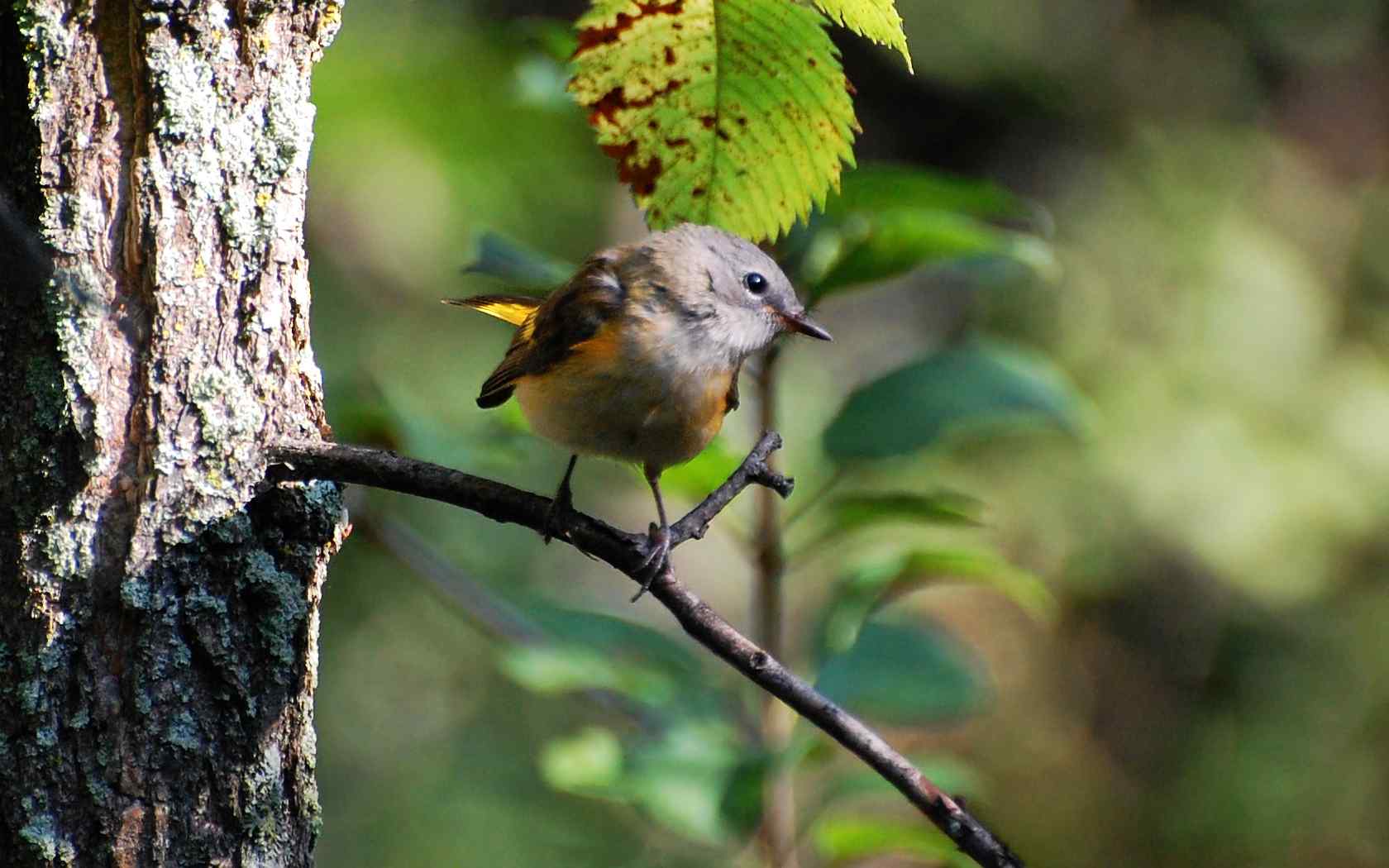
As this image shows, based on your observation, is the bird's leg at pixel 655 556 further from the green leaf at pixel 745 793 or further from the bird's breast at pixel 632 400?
the green leaf at pixel 745 793

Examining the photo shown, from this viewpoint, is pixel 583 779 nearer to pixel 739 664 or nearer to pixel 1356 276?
pixel 739 664

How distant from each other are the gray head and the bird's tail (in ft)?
1.03

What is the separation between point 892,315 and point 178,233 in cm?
505

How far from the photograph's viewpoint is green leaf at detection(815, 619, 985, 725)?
2842mm

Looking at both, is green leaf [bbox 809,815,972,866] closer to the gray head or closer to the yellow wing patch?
the gray head

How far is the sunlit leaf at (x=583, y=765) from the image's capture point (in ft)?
9.37

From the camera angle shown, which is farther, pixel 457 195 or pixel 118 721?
pixel 457 195

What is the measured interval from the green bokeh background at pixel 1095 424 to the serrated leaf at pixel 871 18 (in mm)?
3412

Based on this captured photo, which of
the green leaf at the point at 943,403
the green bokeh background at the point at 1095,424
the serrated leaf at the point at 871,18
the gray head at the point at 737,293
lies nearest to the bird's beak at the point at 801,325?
the gray head at the point at 737,293

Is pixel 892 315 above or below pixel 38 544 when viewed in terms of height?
above

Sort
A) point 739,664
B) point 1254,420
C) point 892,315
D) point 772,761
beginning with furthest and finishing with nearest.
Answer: point 892,315 < point 1254,420 < point 772,761 < point 739,664

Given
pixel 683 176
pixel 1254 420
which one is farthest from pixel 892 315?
pixel 683 176

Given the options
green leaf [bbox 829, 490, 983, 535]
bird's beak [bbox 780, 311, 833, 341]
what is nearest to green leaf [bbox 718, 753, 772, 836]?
green leaf [bbox 829, 490, 983, 535]

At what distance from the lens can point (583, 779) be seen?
2881 millimetres
